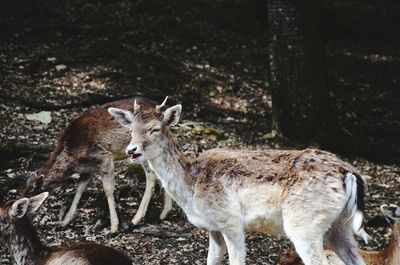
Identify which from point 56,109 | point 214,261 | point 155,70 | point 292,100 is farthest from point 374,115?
point 214,261

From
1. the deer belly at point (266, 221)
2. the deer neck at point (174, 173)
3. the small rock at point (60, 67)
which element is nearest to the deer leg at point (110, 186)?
the deer neck at point (174, 173)

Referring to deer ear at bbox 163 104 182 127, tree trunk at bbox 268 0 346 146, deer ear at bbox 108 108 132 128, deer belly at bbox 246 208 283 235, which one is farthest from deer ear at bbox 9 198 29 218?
tree trunk at bbox 268 0 346 146

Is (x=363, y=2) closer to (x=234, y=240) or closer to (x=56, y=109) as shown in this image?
(x=56, y=109)

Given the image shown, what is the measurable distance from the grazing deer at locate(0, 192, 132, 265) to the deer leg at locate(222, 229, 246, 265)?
2.92 feet

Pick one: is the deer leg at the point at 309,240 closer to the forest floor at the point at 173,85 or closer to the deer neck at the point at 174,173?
the deer neck at the point at 174,173

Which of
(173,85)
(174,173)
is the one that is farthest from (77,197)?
(173,85)

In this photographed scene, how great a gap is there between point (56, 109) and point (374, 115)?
538 centimetres

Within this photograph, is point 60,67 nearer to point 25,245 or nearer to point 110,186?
point 110,186

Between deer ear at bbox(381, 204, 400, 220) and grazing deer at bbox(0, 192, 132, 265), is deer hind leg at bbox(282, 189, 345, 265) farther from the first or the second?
grazing deer at bbox(0, 192, 132, 265)

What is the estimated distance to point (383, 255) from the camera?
7.43 metres

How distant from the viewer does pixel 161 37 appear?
49.2 feet

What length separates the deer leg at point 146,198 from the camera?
8859 mm

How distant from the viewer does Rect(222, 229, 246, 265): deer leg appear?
669 cm

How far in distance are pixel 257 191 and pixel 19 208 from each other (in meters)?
2.13
